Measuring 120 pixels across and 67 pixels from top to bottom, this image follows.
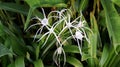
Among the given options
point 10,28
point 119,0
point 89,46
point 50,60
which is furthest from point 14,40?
point 119,0

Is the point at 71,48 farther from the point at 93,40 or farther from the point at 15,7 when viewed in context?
the point at 15,7

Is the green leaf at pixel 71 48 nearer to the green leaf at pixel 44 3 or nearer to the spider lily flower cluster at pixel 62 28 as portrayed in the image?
the spider lily flower cluster at pixel 62 28

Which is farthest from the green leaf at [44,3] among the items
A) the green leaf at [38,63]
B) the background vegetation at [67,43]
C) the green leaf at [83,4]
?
the green leaf at [38,63]

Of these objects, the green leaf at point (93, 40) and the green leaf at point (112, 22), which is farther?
the green leaf at point (93, 40)

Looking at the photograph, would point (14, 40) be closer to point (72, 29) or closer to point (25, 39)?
point (25, 39)

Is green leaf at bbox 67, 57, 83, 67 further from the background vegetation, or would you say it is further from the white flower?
the white flower

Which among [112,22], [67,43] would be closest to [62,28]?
[67,43]

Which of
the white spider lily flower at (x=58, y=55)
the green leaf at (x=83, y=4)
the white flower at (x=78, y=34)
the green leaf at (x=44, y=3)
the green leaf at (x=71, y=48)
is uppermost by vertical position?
the green leaf at (x=83, y=4)

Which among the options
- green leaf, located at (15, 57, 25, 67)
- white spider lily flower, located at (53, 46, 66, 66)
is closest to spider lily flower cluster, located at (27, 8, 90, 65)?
white spider lily flower, located at (53, 46, 66, 66)

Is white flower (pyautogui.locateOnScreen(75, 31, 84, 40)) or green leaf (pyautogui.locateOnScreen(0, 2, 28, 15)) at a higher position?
green leaf (pyautogui.locateOnScreen(0, 2, 28, 15))

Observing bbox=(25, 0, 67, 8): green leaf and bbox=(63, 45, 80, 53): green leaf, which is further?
bbox=(63, 45, 80, 53): green leaf
